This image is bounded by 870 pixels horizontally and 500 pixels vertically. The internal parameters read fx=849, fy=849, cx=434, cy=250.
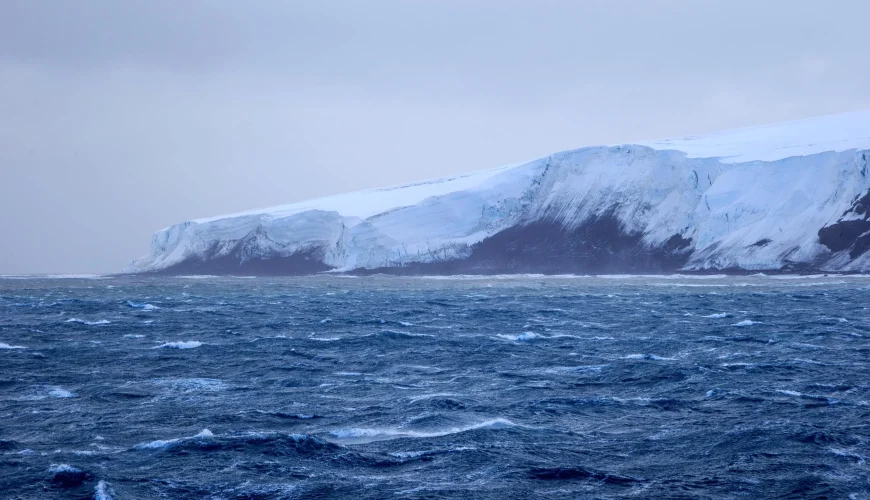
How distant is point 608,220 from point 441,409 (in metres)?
72.2

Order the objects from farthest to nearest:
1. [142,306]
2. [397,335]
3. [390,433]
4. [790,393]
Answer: [142,306] < [397,335] < [790,393] < [390,433]

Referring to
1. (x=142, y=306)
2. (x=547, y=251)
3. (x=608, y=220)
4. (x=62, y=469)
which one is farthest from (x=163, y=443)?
(x=608, y=220)

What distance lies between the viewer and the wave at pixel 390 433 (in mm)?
14211

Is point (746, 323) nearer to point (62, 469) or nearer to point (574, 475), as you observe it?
point (574, 475)

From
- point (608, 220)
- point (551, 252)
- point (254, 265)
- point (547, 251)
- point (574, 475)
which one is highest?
point (608, 220)

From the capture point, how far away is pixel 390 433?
47.8 feet

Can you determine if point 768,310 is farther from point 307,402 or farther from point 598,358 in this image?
point 307,402

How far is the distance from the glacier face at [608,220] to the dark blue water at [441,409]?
139 feet

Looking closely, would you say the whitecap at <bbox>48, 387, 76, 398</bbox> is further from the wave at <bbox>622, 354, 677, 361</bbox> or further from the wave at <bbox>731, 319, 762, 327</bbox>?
the wave at <bbox>731, 319, 762, 327</bbox>

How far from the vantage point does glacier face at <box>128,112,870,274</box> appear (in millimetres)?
72688

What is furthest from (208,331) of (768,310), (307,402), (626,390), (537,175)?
(537,175)

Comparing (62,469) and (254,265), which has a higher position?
(254,265)

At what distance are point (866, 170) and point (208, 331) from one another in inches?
2383

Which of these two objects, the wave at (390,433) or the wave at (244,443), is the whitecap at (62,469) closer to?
the wave at (244,443)
